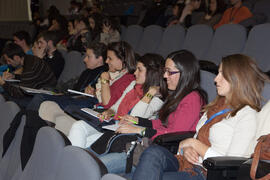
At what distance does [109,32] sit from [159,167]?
3.71 m

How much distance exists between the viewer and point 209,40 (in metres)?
3.89

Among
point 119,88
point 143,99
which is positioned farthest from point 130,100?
point 119,88

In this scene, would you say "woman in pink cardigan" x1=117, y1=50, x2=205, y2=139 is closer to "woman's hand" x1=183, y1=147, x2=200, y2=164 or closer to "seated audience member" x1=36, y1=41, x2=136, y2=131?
"woman's hand" x1=183, y1=147, x2=200, y2=164

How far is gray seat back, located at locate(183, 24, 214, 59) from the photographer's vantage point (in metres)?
3.90

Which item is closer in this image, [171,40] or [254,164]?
[254,164]

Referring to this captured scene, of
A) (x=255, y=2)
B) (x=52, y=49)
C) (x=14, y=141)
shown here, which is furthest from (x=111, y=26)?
(x=14, y=141)

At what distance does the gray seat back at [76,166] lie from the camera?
2.92 ft

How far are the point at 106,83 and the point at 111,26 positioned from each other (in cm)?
228

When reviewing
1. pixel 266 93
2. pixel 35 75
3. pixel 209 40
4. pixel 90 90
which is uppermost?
pixel 209 40

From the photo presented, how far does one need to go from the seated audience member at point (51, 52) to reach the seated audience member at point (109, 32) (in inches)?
42.7

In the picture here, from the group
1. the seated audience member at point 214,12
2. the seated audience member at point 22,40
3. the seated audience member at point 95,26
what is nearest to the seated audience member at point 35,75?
the seated audience member at point 22,40

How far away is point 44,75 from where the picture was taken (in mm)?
3697

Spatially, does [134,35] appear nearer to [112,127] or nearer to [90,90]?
[90,90]

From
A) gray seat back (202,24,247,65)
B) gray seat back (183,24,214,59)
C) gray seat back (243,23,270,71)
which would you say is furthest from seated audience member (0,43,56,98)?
gray seat back (243,23,270,71)
